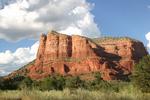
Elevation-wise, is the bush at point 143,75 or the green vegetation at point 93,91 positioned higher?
the bush at point 143,75

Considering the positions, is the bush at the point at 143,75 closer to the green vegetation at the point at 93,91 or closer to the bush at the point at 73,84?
the green vegetation at the point at 93,91

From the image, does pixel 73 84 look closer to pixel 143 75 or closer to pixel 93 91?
pixel 143 75

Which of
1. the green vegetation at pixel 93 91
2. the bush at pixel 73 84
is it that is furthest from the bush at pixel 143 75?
the bush at pixel 73 84

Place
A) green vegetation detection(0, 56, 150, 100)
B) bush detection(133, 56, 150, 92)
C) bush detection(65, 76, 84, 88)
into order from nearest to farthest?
green vegetation detection(0, 56, 150, 100) < bush detection(133, 56, 150, 92) < bush detection(65, 76, 84, 88)

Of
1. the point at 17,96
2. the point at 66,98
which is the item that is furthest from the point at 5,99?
the point at 66,98

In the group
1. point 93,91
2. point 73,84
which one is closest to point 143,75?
point 93,91

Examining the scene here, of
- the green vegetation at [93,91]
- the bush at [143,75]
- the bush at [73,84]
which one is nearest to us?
the green vegetation at [93,91]

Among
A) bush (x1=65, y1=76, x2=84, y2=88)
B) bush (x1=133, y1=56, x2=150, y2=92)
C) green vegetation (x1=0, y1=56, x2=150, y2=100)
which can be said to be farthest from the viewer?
bush (x1=65, y1=76, x2=84, y2=88)

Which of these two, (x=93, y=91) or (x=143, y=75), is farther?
(x=143, y=75)

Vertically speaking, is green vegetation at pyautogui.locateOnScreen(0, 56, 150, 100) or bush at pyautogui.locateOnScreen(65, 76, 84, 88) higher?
bush at pyautogui.locateOnScreen(65, 76, 84, 88)

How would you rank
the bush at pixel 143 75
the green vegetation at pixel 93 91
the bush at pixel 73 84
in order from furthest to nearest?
1. the bush at pixel 73 84
2. the bush at pixel 143 75
3. the green vegetation at pixel 93 91

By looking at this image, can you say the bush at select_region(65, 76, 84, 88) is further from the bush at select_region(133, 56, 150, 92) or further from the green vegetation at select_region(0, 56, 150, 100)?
the bush at select_region(133, 56, 150, 92)

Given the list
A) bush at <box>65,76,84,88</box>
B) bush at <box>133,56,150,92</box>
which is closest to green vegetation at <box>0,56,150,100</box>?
bush at <box>133,56,150,92</box>

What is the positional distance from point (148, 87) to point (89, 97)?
29.7 meters
